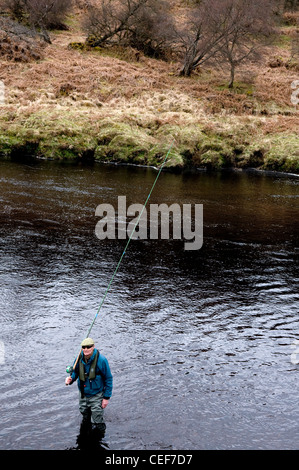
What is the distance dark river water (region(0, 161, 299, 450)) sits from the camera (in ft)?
20.5

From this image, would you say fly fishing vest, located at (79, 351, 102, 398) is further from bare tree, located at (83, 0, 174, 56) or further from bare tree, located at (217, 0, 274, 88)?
bare tree, located at (83, 0, 174, 56)

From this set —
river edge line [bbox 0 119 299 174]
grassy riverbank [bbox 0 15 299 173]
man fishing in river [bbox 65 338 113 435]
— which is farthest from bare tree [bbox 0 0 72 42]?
man fishing in river [bbox 65 338 113 435]

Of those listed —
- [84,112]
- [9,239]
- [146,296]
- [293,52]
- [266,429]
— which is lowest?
[266,429]

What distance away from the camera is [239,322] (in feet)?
30.2

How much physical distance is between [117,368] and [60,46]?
1644 inches

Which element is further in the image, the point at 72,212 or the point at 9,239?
the point at 72,212

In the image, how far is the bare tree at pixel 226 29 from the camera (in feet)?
120

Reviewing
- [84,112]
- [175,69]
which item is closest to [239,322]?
[84,112]

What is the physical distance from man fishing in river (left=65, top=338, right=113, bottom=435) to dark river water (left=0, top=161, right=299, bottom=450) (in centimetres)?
41

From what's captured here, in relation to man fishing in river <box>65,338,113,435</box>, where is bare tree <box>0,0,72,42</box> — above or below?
above

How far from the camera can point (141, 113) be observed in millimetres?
31797

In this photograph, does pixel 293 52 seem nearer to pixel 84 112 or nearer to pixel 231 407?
pixel 84 112

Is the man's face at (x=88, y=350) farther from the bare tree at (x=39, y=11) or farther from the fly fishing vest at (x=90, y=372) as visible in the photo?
the bare tree at (x=39, y=11)

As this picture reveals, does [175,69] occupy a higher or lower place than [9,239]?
higher
